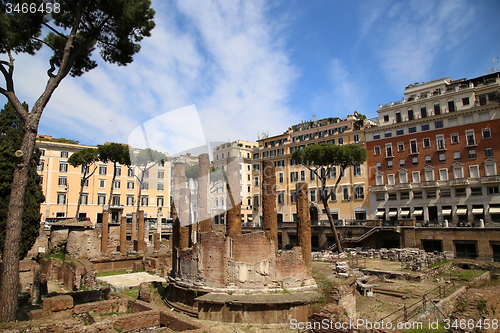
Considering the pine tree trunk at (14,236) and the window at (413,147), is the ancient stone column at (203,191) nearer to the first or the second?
the pine tree trunk at (14,236)

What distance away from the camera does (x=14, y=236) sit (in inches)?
389

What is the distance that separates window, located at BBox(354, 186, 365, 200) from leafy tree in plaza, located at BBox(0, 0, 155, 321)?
113 feet

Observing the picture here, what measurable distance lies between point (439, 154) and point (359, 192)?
32.5 feet

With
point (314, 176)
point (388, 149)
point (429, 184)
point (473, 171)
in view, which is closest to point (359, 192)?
point (388, 149)

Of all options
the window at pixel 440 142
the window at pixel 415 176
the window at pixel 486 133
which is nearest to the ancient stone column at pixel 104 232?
the window at pixel 415 176

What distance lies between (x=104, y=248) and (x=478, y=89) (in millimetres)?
41053

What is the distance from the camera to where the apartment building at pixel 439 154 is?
3362 centimetres

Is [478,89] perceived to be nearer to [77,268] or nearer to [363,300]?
[363,300]

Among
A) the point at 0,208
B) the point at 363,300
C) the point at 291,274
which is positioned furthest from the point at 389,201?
the point at 0,208

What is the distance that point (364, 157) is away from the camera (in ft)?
119

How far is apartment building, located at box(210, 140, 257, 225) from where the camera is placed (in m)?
56.3

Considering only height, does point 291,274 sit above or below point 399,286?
above

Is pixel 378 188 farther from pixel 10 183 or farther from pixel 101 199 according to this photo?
pixel 101 199

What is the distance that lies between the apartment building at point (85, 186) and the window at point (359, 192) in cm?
2610
